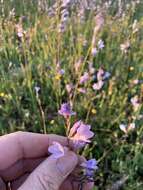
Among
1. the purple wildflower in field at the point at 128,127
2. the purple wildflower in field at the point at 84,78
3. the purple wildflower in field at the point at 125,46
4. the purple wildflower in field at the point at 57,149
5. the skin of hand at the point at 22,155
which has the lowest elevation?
the purple wildflower in field at the point at 128,127

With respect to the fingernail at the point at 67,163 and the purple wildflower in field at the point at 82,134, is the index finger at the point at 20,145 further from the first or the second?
the purple wildflower in field at the point at 82,134

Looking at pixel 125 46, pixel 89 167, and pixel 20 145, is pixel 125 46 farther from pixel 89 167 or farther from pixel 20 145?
pixel 89 167

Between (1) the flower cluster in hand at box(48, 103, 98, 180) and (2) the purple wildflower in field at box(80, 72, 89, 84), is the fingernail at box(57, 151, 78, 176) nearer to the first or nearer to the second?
(1) the flower cluster in hand at box(48, 103, 98, 180)

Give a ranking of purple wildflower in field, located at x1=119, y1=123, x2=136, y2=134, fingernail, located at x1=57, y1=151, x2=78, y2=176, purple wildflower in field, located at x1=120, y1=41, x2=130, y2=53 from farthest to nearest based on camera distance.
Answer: purple wildflower in field, located at x1=120, y1=41, x2=130, y2=53, purple wildflower in field, located at x1=119, y1=123, x2=136, y2=134, fingernail, located at x1=57, y1=151, x2=78, y2=176

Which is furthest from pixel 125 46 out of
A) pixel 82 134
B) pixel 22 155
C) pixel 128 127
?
pixel 82 134

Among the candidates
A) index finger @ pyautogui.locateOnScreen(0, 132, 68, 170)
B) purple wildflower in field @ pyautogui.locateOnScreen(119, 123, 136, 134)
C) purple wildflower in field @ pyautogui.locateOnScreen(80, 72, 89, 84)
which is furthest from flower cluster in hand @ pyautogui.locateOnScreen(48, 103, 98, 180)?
purple wildflower in field @ pyautogui.locateOnScreen(80, 72, 89, 84)

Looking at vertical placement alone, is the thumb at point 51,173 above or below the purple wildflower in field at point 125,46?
below

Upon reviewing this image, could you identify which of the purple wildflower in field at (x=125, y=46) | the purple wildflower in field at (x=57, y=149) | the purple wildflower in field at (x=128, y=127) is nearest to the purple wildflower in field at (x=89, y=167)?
the purple wildflower in field at (x=57, y=149)
